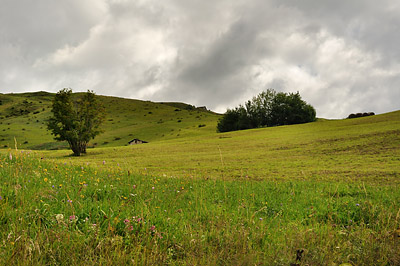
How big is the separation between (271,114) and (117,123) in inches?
2308

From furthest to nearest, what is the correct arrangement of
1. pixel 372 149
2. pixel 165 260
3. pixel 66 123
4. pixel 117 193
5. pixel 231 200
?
1. pixel 66 123
2. pixel 372 149
3. pixel 231 200
4. pixel 117 193
5. pixel 165 260

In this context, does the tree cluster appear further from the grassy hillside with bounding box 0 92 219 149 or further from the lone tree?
the lone tree

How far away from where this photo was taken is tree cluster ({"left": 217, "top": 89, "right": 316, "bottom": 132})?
318 ft

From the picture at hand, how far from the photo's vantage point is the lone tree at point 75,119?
41781 millimetres

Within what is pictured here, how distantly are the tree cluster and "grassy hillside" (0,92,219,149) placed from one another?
749cm

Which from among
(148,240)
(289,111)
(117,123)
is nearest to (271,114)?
(289,111)

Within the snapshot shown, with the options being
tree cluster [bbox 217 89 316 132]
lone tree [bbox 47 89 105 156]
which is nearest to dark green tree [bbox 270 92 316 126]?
tree cluster [bbox 217 89 316 132]

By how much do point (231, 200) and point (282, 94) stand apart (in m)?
98.3

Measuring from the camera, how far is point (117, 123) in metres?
104

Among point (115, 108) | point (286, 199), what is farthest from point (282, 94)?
point (286, 199)

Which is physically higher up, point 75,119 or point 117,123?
point 117,123

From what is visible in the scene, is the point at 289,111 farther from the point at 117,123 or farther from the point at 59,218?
the point at 59,218

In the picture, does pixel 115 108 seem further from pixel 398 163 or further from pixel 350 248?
pixel 350 248

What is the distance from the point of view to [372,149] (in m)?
27.4
